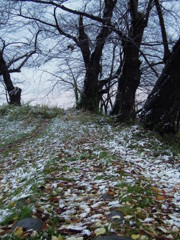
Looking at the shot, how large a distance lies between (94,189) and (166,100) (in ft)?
13.8

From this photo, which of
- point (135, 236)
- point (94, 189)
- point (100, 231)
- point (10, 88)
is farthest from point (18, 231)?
point (10, 88)

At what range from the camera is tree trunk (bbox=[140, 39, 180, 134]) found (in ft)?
20.7

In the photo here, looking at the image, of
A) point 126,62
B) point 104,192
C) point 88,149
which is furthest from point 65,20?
point 104,192

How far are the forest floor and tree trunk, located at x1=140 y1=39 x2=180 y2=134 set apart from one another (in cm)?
46

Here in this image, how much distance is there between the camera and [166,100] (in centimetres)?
650

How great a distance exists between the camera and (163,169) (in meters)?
4.34

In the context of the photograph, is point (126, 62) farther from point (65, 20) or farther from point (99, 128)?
point (65, 20)

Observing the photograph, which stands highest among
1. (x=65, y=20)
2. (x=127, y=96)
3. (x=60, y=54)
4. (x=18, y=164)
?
(x=65, y=20)

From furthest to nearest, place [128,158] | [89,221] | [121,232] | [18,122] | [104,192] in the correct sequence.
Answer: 1. [18,122]
2. [128,158]
3. [104,192]
4. [89,221]
5. [121,232]

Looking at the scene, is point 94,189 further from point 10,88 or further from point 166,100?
point 10,88

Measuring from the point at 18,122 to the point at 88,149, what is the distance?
730cm

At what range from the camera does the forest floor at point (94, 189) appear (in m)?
2.24

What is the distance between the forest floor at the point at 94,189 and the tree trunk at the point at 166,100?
0.46 metres

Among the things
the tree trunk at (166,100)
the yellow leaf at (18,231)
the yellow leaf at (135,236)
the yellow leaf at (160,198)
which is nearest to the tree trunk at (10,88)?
the tree trunk at (166,100)
